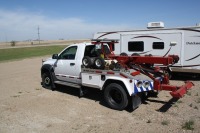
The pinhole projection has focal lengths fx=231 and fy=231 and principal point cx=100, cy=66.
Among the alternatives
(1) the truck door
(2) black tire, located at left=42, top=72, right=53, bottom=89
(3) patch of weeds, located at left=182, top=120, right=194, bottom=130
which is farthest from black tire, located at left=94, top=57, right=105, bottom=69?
(2) black tire, located at left=42, top=72, right=53, bottom=89

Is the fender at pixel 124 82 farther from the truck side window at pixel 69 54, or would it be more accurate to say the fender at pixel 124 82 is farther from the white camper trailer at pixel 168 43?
the white camper trailer at pixel 168 43

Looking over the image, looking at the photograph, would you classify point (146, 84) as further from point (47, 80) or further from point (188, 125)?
point (47, 80)

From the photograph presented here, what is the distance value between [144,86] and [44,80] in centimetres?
476

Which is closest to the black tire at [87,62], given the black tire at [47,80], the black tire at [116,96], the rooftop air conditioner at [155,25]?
the black tire at [116,96]

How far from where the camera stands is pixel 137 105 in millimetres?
6656

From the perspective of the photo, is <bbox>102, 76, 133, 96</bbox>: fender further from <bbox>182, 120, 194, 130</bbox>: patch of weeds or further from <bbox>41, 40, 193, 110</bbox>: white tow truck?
<bbox>182, 120, 194, 130</bbox>: patch of weeds

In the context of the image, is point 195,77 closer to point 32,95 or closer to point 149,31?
point 149,31

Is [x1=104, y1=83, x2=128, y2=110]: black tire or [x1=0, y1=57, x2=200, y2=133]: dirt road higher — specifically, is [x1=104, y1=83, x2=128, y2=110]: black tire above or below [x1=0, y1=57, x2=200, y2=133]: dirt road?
above

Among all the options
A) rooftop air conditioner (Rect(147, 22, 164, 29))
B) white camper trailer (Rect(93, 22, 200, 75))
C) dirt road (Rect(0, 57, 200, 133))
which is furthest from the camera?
rooftop air conditioner (Rect(147, 22, 164, 29))

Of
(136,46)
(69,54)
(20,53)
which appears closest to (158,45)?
(136,46)

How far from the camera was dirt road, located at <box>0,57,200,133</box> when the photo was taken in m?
5.55

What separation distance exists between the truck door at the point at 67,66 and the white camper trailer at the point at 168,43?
257 centimetres

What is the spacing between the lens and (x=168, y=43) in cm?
1048

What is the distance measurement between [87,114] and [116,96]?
3.54ft
